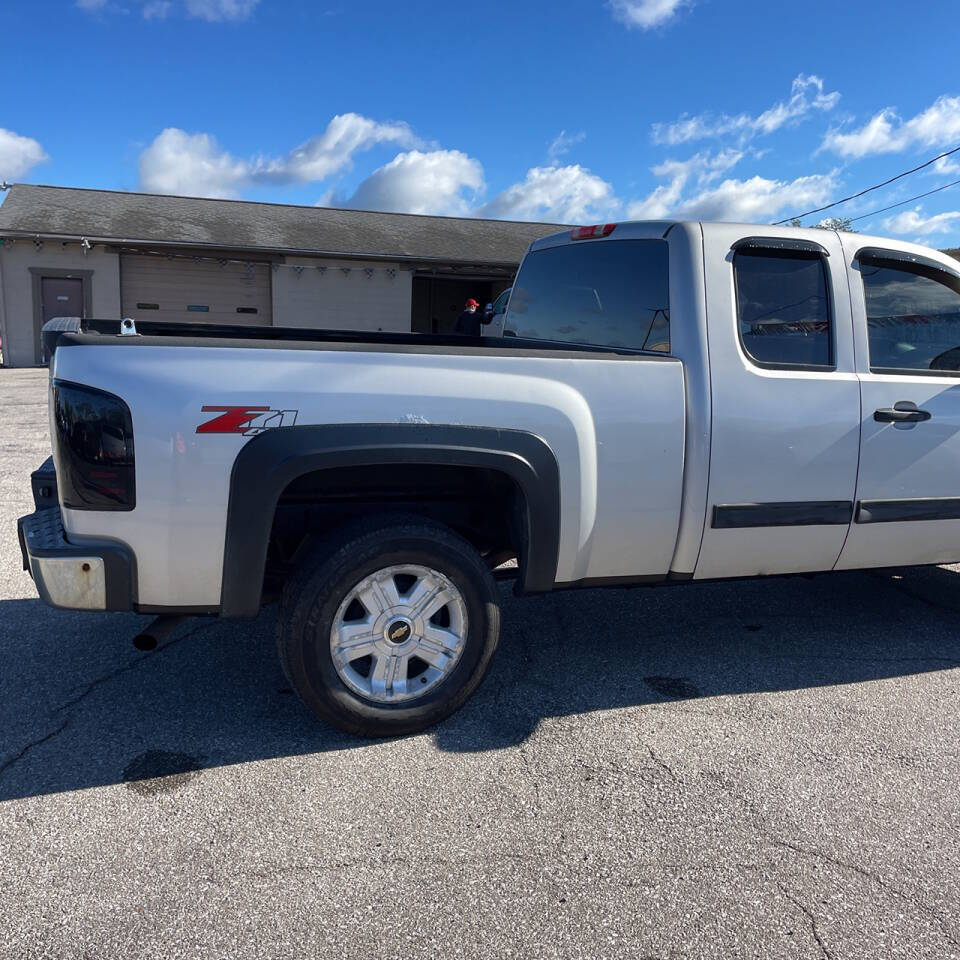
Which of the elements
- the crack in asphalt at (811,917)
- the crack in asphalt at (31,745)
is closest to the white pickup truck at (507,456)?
the crack in asphalt at (31,745)

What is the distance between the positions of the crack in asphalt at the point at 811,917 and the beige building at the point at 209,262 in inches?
825

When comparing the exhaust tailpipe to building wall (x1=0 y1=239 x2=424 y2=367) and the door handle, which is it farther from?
building wall (x1=0 y1=239 x2=424 y2=367)

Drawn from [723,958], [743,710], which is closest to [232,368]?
[723,958]

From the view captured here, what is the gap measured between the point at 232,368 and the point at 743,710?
97.3 inches

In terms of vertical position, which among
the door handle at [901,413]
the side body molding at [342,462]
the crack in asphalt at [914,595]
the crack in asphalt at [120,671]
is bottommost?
the crack in asphalt at [120,671]

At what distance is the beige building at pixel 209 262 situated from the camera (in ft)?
67.2

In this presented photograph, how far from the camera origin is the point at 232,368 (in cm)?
273

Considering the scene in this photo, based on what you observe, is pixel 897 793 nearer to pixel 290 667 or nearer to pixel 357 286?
pixel 290 667

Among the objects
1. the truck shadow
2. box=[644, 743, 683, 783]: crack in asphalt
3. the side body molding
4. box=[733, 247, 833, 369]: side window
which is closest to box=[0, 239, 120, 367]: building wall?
the truck shadow

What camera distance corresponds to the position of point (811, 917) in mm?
2277

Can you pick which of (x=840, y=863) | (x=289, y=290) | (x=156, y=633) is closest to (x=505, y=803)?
(x=840, y=863)

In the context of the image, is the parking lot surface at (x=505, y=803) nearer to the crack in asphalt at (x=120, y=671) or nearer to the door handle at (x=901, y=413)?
the crack in asphalt at (x=120, y=671)

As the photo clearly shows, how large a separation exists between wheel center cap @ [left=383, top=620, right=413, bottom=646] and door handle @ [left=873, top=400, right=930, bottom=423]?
2.21 metres

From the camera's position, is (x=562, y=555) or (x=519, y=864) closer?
(x=519, y=864)
